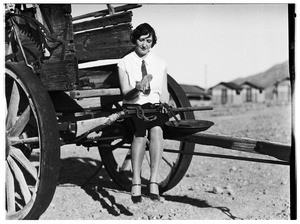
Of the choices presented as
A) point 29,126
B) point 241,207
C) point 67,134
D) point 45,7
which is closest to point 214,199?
point 241,207

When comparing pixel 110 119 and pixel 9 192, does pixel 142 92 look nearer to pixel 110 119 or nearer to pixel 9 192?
pixel 110 119

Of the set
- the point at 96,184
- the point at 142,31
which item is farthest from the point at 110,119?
the point at 96,184

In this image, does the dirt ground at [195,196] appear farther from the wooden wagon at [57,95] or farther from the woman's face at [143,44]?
the woman's face at [143,44]

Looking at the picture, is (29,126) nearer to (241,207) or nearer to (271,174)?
(241,207)

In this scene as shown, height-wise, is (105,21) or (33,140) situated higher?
(105,21)

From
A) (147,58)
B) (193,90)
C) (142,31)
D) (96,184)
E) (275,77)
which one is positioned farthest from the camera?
(193,90)

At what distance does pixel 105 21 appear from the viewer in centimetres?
408

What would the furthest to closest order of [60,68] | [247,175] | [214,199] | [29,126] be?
[247,175], [214,199], [29,126], [60,68]

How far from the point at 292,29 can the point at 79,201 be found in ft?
8.60

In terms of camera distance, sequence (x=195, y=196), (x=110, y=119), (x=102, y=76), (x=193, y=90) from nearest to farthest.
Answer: (x=110, y=119) < (x=102, y=76) < (x=195, y=196) < (x=193, y=90)

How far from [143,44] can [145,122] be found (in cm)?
63

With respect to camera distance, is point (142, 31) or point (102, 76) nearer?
point (142, 31)

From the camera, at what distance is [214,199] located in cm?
461

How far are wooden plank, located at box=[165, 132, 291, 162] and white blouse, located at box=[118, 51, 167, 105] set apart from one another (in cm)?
40
